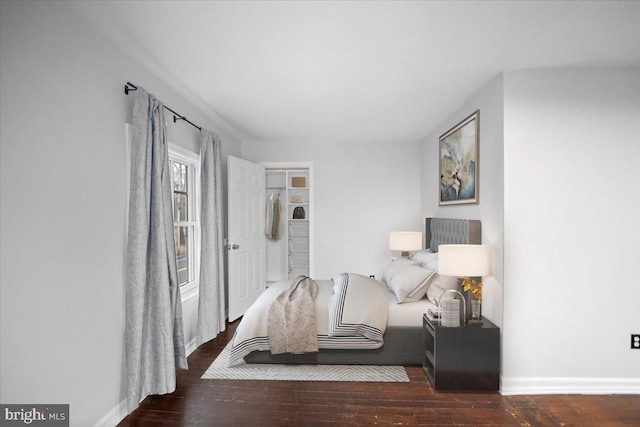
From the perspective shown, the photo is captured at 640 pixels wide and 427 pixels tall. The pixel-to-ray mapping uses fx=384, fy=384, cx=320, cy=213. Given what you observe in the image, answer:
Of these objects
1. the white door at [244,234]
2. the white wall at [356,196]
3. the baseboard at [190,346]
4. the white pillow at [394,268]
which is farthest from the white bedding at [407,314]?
the white wall at [356,196]

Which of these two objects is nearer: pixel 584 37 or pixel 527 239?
pixel 584 37

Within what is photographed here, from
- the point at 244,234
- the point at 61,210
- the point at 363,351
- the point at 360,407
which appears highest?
the point at 61,210

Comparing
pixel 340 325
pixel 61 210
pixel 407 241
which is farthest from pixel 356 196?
pixel 61 210

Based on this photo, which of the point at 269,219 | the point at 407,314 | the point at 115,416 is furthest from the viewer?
the point at 269,219

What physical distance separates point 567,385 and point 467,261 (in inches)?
47.2

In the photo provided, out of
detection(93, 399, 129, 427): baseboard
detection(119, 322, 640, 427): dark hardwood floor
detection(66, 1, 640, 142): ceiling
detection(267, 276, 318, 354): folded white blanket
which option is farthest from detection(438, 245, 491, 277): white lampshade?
detection(93, 399, 129, 427): baseboard

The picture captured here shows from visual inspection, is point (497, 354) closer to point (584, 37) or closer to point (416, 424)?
point (416, 424)

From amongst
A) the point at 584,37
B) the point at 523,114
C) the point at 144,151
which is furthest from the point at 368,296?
the point at 584,37

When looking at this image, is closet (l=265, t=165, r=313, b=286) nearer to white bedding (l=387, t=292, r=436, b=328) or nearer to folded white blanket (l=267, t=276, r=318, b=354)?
folded white blanket (l=267, t=276, r=318, b=354)

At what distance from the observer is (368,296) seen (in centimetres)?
354

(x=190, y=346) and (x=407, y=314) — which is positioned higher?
(x=407, y=314)

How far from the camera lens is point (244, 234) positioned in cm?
493

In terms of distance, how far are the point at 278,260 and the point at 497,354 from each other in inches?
168

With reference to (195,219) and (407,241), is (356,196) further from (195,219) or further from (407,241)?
(195,219)
